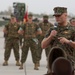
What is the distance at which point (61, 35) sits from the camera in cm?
429

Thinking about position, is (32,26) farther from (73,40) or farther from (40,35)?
(73,40)

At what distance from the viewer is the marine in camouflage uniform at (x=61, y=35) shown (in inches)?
164

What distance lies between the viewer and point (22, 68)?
9.95 metres

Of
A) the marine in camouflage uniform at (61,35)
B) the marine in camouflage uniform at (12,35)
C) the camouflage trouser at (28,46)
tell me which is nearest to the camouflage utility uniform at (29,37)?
the camouflage trouser at (28,46)

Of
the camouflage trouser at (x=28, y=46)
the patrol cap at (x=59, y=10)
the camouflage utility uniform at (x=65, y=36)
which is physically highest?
the patrol cap at (x=59, y=10)

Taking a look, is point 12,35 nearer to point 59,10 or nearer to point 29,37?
point 29,37

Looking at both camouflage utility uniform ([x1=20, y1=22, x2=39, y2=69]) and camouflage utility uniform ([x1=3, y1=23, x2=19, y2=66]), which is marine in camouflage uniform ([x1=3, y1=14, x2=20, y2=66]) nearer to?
camouflage utility uniform ([x1=3, y1=23, x2=19, y2=66])

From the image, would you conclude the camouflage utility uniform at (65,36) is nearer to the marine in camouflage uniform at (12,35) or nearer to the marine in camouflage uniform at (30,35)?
the marine in camouflage uniform at (30,35)

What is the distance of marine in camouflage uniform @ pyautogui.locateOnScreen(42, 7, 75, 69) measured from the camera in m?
4.16

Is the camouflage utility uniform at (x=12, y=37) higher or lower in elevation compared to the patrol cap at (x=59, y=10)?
lower

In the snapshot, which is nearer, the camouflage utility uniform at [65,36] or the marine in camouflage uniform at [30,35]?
the camouflage utility uniform at [65,36]

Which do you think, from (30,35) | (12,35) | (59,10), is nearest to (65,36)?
(59,10)

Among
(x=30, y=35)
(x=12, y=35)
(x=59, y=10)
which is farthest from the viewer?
(x=12, y=35)

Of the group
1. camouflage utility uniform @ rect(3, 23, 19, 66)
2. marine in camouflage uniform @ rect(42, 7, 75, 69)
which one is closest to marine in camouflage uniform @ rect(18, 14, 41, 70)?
camouflage utility uniform @ rect(3, 23, 19, 66)
